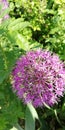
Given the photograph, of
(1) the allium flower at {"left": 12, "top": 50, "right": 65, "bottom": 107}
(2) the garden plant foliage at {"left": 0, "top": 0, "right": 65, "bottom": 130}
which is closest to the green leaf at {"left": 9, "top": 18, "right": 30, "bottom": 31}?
(2) the garden plant foliage at {"left": 0, "top": 0, "right": 65, "bottom": 130}

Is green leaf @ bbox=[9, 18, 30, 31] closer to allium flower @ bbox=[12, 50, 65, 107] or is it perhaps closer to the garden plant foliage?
the garden plant foliage

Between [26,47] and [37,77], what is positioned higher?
[26,47]

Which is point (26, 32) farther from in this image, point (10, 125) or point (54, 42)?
point (10, 125)

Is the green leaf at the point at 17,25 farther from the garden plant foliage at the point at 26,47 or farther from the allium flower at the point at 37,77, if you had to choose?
the allium flower at the point at 37,77

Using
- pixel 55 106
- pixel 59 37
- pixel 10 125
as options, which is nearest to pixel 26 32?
pixel 59 37

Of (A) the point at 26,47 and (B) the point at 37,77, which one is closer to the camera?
(B) the point at 37,77
